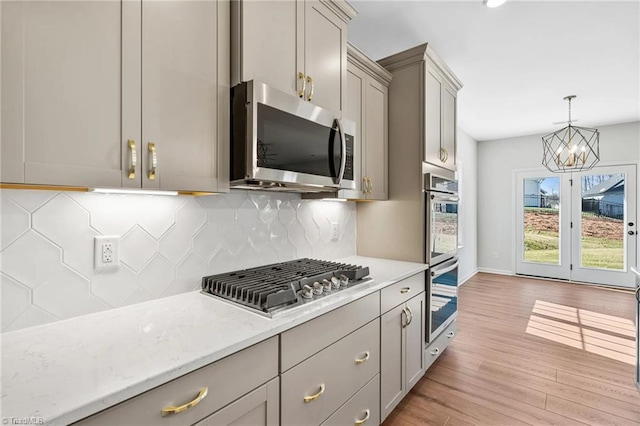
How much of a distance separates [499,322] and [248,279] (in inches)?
130

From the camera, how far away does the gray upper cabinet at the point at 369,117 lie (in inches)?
83.3

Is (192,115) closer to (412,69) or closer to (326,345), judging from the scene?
(326,345)

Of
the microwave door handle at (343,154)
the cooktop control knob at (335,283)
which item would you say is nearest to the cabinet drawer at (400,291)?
the cooktop control knob at (335,283)

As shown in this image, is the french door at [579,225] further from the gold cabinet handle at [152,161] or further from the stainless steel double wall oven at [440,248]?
the gold cabinet handle at [152,161]

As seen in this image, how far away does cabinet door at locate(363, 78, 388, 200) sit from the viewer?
2260mm

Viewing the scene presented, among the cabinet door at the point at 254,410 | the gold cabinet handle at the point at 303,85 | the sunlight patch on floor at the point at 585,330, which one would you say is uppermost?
the gold cabinet handle at the point at 303,85

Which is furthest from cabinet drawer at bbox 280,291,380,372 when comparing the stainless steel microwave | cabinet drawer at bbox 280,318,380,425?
the stainless steel microwave

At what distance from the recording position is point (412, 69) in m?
2.35

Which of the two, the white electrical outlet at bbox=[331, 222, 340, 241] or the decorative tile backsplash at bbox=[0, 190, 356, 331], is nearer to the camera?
the decorative tile backsplash at bbox=[0, 190, 356, 331]

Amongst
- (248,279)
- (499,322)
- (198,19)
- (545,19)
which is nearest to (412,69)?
A: (545,19)

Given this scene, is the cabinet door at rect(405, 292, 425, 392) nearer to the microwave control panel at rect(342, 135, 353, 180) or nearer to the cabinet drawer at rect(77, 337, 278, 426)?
the microwave control panel at rect(342, 135, 353, 180)

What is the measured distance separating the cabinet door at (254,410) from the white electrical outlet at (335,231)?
54.4 inches

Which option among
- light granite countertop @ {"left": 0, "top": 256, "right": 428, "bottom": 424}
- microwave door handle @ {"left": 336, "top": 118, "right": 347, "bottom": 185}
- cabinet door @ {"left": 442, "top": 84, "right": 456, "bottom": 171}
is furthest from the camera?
cabinet door @ {"left": 442, "top": 84, "right": 456, "bottom": 171}

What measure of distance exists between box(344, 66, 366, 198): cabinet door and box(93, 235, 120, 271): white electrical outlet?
1.42 metres
